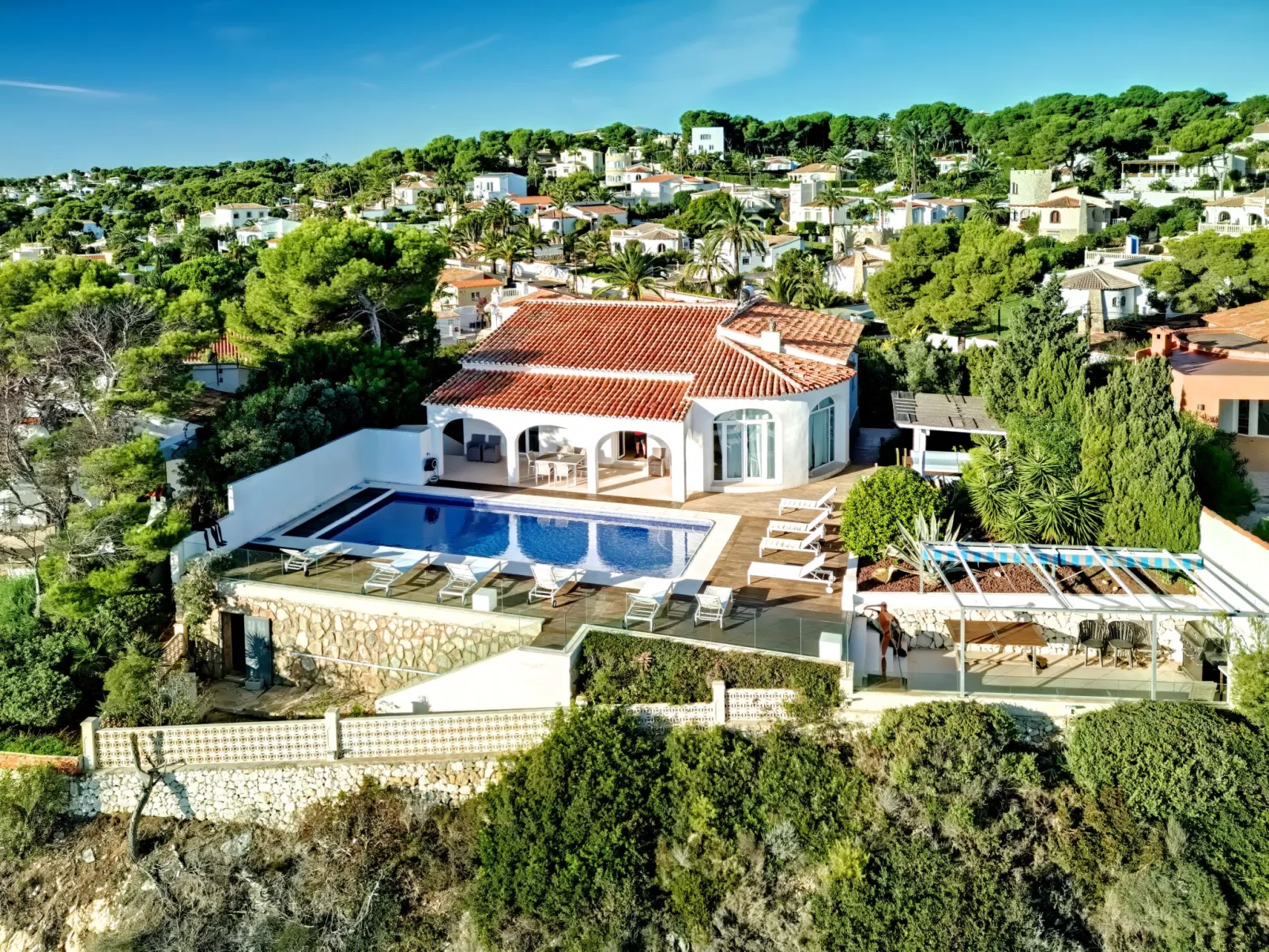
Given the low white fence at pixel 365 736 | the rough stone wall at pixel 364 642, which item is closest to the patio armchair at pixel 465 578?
the rough stone wall at pixel 364 642

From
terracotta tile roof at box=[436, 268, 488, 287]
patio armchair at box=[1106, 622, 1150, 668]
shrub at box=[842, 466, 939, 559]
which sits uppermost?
terracotta tile roof at box=[436, 268, 488, 287]

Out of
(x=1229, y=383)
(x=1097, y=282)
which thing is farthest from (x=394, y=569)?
(x=1097, y=282)

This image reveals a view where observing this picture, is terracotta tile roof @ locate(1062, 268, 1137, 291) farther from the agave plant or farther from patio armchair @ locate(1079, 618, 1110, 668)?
patio armchair @ locate(1079, 618, 1110, 668)

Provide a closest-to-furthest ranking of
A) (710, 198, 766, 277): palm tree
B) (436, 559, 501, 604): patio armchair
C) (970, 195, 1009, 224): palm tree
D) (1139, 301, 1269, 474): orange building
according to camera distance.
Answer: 1. (436, 559, 501, 604): patio armchair
2. (1139, 301, 1269, 474): orange building
3. (710, 198, 766, 277): palm tree
4. (970, 195, 1009, 224): palm tree

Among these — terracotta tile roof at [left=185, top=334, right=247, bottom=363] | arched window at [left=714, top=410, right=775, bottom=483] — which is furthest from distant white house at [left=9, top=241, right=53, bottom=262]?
arched window at [left=714, top=410, right=775, bottom=483]

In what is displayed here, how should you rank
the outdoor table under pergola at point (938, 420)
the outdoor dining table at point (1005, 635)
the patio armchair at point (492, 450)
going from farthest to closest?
the patio armchair at point (492, 450) → the outdoor table under pergola at point (938, 420) → the outdoor dining table at point (1005, 635)

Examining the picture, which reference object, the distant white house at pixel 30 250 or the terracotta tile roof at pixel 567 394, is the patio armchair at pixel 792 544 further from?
the distant white house at pixel 30 250
